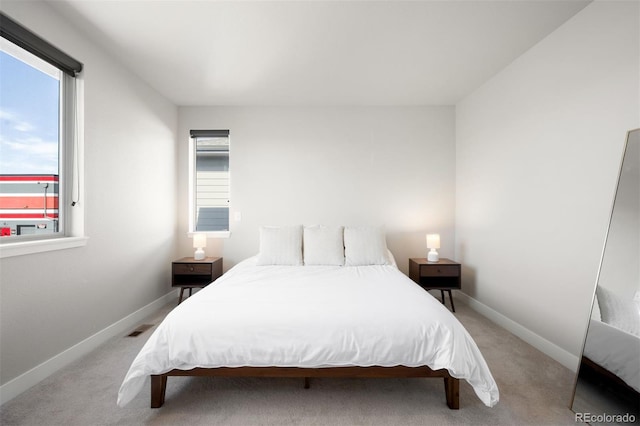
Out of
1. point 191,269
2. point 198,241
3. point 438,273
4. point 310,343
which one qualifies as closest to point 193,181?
point 198,241

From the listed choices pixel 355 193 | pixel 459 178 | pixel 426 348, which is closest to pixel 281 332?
pixel 426 348

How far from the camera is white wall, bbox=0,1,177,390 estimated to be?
1782 mm

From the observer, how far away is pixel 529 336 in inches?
95.7

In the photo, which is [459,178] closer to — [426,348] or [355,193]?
[355,193]

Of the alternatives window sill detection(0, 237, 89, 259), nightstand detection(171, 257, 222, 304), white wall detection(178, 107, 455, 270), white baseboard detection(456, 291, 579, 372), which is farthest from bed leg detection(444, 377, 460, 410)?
window sill detection(0, 237, 89, 259)

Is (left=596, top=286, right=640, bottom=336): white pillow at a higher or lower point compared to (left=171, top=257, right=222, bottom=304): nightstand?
higher

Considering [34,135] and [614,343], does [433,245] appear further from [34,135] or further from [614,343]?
[34,135]

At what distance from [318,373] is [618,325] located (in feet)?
5.50

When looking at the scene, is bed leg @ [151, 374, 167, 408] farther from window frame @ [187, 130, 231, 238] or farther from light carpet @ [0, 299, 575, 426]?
window frame @ [187, 130, 231, 238]

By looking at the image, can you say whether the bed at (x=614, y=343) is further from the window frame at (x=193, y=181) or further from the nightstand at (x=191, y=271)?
the window frame at (x=193, y=181)

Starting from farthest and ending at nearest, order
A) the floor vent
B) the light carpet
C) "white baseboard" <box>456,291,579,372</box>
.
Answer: the floor vent < "white baseboard" <box>456,291,579,372</box> < the light carpet

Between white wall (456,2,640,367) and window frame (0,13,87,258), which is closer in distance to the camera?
white wall (456,2,640,367)

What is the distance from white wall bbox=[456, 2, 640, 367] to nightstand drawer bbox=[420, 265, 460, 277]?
31cm

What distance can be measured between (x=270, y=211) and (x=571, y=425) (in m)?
3.20
